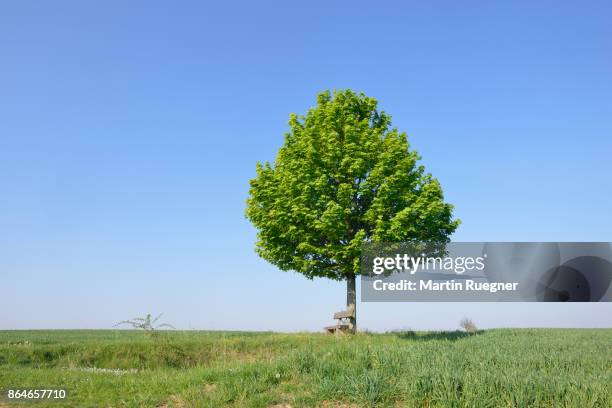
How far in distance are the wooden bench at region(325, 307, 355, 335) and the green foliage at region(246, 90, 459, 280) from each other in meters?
2.11

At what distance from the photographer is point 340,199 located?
27.7 meters

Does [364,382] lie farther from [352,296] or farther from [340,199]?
[352,296]

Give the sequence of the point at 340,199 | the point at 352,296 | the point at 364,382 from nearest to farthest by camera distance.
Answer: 1. the point at 364,382
2. the point at 340,199
3. the point at 352,296

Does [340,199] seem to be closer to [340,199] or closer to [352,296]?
[340,199]

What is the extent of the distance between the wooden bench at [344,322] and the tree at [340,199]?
1.80 feet

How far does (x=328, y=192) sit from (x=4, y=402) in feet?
60.5

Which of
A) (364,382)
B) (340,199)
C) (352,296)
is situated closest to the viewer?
(364,382)

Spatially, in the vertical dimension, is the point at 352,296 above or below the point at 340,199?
below

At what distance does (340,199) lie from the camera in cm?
2770

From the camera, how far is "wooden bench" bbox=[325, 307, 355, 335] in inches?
1169

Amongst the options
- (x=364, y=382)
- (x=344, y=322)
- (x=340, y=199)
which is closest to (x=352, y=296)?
(x=344, y=322)

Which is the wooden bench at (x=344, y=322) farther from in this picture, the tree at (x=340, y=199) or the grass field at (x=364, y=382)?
the grass field at (x=364, y=382)

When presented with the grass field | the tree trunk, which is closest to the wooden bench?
the tree trunk

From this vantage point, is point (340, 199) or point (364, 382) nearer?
point (364, 382)
